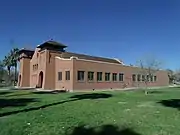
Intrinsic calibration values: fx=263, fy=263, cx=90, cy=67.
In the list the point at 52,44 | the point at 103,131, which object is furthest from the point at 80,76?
the point at 103,131

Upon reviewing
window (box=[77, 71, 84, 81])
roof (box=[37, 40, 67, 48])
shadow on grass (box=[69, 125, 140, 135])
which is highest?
roof (box=[37, 40, 67, 48])

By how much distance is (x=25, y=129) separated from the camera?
9.23 metres

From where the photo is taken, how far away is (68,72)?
45.3 m

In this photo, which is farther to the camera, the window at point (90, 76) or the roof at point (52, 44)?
the roof at point (52, 44)

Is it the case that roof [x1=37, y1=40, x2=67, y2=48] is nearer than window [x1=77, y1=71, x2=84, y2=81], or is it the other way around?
window [x1=77, y1=71, x2=84, y2=81]

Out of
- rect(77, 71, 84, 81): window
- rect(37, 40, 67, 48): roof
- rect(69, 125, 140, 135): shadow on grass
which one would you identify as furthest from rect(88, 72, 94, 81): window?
rect(69, 125, 140, 135): shadow on grass

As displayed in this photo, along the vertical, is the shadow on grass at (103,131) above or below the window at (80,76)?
below

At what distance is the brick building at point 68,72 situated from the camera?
4516 cm

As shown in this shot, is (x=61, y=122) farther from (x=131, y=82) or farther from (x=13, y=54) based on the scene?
(x=13, y=54)

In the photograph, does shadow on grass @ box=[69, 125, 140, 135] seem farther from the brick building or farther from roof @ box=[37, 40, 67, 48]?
roof @ box=[37, 40, 67, 48]

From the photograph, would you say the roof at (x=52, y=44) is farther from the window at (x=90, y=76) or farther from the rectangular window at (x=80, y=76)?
the rectangular window at (x=80, y=76)

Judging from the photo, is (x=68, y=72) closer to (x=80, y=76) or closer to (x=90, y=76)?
(x=80, y=76)

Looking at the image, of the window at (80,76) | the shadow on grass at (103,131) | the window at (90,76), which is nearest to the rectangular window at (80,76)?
the window at (80,76)

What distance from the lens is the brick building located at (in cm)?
4516
